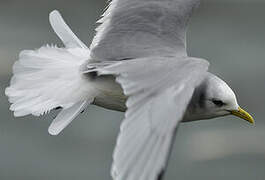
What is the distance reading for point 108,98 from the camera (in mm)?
2023

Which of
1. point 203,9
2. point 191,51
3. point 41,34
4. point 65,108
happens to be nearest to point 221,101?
point 65,108

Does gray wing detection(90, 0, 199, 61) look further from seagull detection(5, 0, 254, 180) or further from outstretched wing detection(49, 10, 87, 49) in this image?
outstretched wing detection(49, 10, 87, 49)

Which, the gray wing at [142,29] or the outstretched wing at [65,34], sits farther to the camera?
the outstretched wing at [65,34]

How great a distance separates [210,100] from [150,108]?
0.36 metres

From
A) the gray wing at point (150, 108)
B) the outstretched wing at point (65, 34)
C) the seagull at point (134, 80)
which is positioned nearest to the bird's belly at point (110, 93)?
the seagull at point (134, 80)

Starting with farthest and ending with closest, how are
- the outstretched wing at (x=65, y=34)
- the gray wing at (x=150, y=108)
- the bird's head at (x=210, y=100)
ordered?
the outstretched wing at (x=65, y=34) → the bird's head at (x=210, y=100) → the gray wing at (x=150, y=108)

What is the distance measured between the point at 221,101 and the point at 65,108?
360 mm

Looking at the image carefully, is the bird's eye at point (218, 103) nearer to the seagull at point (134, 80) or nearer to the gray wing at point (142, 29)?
the seagull at point (134, 80)

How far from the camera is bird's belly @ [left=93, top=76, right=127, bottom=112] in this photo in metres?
2.00

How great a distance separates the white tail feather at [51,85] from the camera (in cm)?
203

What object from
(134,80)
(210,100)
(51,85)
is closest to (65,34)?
(51,85)

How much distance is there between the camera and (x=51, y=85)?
2078mm

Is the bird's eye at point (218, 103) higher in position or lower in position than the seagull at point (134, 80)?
lower

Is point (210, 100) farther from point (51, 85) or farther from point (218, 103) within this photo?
point (51, 85)
